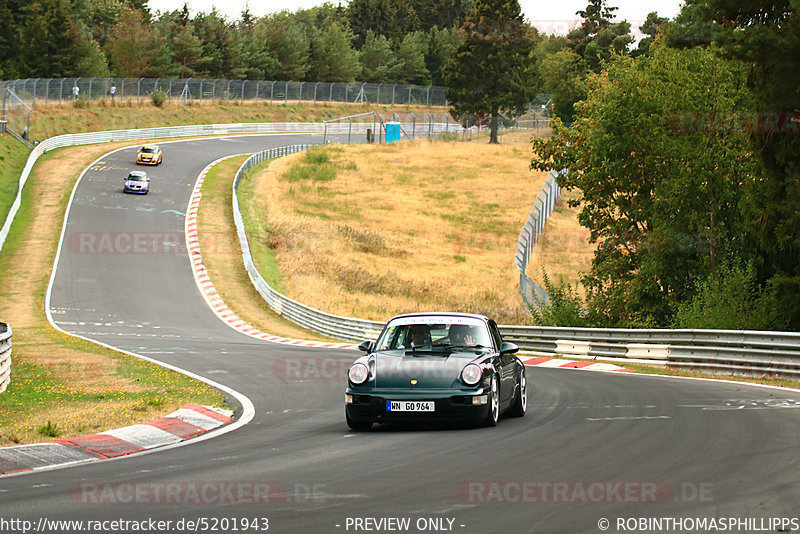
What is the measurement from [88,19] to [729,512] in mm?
121002

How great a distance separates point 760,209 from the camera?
2006cm

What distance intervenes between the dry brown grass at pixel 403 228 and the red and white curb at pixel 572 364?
1183cm

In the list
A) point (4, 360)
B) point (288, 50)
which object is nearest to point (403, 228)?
point (4, 360)

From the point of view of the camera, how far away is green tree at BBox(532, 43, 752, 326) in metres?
24.3

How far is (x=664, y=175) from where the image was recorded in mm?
26750

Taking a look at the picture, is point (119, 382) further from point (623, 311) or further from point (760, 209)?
point (623, 311)

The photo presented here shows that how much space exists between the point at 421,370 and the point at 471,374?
Answer: 0.59 metres

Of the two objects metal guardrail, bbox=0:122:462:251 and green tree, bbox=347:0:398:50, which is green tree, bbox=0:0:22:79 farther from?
green tree, bbox=347:0:398:50

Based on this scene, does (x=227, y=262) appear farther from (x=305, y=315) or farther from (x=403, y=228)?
(x=403, y=228)

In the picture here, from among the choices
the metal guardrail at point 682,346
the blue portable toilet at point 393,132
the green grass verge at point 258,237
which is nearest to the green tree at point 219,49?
the blue portable toilet at point 393,132

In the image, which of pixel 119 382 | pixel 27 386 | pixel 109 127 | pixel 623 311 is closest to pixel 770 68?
pixel 623 311

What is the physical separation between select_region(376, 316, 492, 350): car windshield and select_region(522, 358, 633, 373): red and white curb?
853 cm

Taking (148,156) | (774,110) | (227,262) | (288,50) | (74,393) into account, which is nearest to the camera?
(74,393)

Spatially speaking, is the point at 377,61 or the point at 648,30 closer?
the point at 648,30
